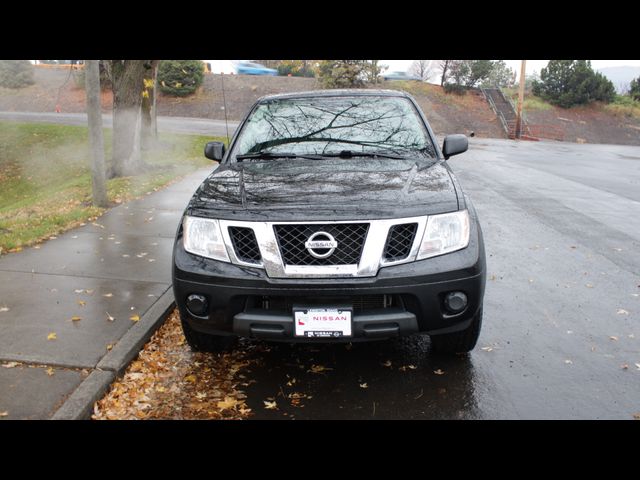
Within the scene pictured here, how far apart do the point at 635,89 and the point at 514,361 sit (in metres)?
41.4

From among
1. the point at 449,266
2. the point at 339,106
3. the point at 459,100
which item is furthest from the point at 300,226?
the point at 459,100

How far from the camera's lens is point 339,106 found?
4.83 m

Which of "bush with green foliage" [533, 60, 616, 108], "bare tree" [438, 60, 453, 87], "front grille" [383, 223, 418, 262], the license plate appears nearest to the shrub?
"bare tree" [438, 60, 453, 87]

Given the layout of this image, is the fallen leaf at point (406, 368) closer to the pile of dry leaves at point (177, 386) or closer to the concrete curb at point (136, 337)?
the pile of dry leaves at point (177, 386)

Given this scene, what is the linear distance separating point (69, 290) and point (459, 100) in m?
34.7

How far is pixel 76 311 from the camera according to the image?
455 centimetres

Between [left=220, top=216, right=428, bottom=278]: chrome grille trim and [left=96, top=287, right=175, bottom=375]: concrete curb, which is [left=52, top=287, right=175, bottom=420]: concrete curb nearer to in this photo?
[left=96, top=287, right=175, bottom=375]: concrete curb

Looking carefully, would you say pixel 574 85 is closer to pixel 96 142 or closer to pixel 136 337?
pixel 96 142

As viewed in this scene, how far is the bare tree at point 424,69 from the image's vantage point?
42556 millimetres

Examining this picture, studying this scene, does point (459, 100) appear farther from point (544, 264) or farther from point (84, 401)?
point (84, 401)

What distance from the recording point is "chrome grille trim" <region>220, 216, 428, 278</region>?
3113mm

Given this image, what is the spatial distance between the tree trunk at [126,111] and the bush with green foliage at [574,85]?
31.5 meters

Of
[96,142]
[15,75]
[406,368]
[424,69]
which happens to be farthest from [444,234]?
[424,69]

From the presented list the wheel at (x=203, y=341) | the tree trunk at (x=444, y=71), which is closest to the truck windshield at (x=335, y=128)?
the wheel at (x=203, y=341)
